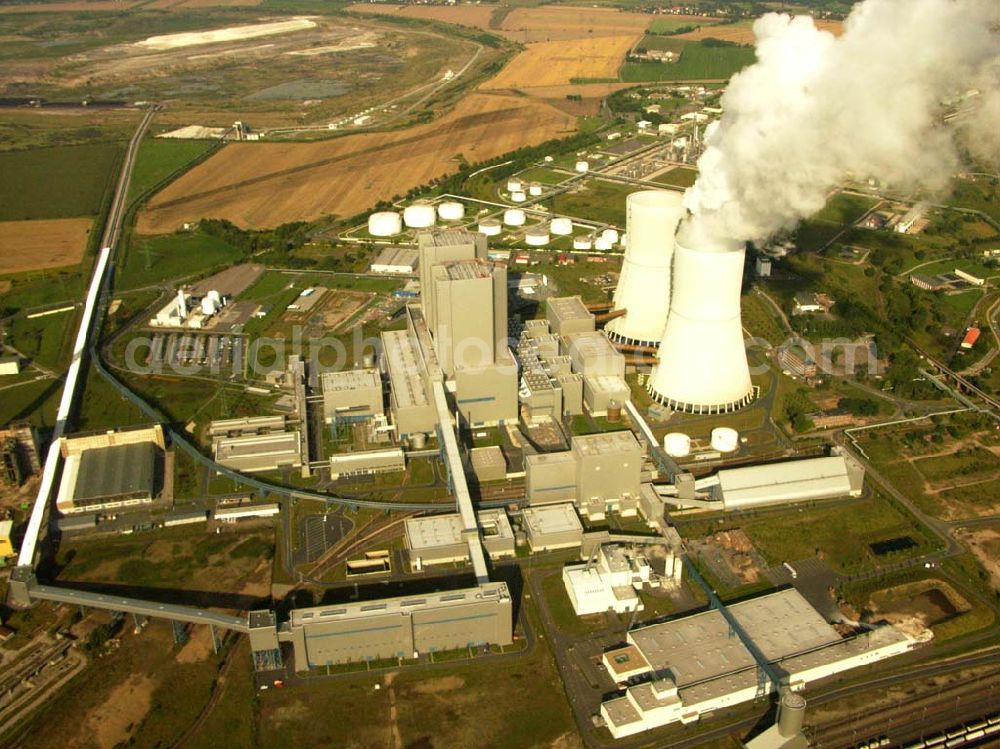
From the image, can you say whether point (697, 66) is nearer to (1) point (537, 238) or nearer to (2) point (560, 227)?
(2) point (560, 227)

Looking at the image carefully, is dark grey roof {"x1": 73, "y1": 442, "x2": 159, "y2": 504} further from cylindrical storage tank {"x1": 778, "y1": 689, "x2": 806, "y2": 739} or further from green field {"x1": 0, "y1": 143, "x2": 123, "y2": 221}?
green field {"x1": 0, "y1": 143, "x2": 123, "y2": 221}

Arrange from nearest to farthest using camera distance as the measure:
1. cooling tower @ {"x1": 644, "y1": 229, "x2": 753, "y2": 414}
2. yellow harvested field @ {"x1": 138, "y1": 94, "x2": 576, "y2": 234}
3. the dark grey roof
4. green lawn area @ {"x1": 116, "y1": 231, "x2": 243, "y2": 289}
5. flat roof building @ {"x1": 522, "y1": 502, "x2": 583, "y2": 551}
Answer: flat roof building @ {"x1": 522, "y1": 502, "x2": 583, "y2": 551} → the dark grey roof → cooling tower @ {"x1": 644, "y1": 229, "x2": 753, "y2": 414} → green lawn area @ {"x1": 116, "y1": 231, "x2": 243, "y2": 289} → yellow harvested field @ {"x1": 138, "y1": 94, "x2": 576, "y2": 234}

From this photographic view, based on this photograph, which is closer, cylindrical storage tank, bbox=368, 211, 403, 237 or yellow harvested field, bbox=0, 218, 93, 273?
yellow harvested field, bbox=0, 218, 93, 273

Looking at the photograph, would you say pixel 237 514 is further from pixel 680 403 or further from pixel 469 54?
pixel 469 54

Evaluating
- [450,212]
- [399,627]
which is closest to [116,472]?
[399,627]

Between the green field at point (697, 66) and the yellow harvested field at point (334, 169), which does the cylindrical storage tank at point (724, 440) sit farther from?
the green field at point (697, 66)

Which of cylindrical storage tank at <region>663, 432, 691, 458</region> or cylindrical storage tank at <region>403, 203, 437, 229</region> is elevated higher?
cylindrical storage tank at <region>403, 203, 437, 229</region>

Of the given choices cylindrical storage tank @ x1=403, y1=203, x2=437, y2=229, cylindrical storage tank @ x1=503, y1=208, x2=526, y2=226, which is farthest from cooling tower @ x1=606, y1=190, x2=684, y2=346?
cylindrical storage tank @ x1=403, y1=203, x2=437, y2=229

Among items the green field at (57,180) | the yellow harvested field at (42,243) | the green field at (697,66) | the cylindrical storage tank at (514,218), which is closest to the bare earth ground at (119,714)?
the yellow harvested field at (42,243)
